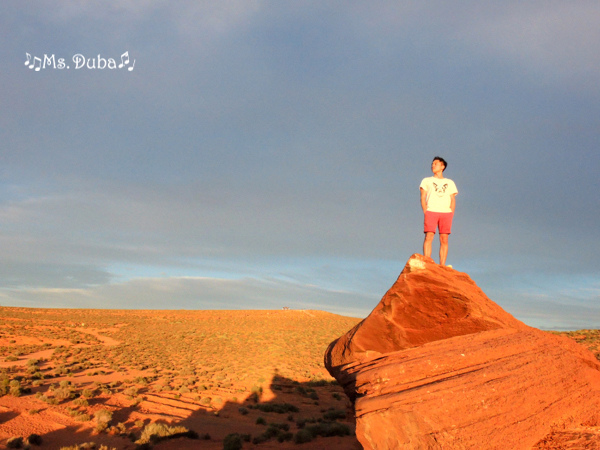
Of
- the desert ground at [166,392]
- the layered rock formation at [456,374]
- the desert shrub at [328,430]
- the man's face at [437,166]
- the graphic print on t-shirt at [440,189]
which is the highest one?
the man's face at [437,166]

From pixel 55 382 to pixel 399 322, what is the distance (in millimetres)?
19793

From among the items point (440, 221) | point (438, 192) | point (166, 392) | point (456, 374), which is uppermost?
point (438, 192)

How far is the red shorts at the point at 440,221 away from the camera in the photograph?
28.2 ft

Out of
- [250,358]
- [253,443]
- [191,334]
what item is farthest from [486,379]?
[191,334]

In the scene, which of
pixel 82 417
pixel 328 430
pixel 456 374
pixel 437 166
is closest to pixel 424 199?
pixel 437 166

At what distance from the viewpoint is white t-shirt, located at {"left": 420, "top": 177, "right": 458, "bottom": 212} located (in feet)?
28.2

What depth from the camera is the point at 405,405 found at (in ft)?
18.7

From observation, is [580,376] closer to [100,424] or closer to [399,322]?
[399,322]

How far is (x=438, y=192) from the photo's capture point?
8.65m

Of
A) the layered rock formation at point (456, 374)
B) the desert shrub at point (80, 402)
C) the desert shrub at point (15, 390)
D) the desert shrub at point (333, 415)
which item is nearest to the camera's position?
the layered rock formation at point (456, 374)

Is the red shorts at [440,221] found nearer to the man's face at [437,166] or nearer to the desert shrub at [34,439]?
the man's face at [437,166]

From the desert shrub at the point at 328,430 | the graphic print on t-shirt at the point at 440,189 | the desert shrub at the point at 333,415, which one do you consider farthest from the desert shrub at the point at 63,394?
the graphic print on t-shirt at the point at 440,189

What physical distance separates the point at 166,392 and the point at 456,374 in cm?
1782

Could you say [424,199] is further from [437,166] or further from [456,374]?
[456,374]
